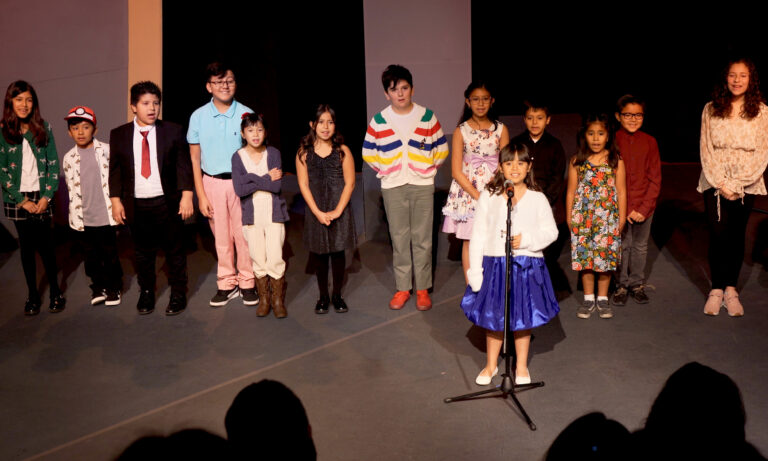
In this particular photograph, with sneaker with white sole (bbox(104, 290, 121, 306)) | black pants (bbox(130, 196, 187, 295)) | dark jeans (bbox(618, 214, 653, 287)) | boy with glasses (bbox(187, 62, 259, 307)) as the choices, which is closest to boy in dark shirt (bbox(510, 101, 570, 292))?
dark jeans (bbox(618, 214, 653, 287))

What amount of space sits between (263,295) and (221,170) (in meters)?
0.87

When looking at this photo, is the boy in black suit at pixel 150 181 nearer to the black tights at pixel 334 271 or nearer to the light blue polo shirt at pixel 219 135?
the light blue polo shirt at pixel 219 135

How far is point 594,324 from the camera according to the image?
4379 mm

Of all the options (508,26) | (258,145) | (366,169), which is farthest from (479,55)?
(258,145)

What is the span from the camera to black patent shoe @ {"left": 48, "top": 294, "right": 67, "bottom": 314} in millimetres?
4895

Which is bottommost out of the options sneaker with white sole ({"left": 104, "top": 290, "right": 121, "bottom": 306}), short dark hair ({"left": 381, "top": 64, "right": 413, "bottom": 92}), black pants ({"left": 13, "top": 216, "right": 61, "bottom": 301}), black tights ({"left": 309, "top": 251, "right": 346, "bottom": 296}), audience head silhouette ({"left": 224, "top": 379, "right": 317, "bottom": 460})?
audience head silhouette ({"left": 224, "top": 379, "right": 317, "bottom": 460})

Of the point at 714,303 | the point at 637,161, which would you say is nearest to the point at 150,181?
the point at 637,161

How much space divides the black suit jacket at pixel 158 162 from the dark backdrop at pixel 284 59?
9.57 feet

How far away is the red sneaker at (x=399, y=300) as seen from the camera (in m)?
4.77

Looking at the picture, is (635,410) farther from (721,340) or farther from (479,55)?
(479,55)

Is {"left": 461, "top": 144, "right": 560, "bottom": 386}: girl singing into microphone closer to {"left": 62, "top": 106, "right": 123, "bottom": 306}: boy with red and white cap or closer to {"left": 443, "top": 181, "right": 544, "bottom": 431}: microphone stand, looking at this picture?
{"left": 443, "top": 181, "right": 544, "bottom": 431}: microphone stand

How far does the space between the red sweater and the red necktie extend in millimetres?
3034

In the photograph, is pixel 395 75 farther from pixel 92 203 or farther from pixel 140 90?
pixel 92 203

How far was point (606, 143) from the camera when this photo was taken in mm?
4441
